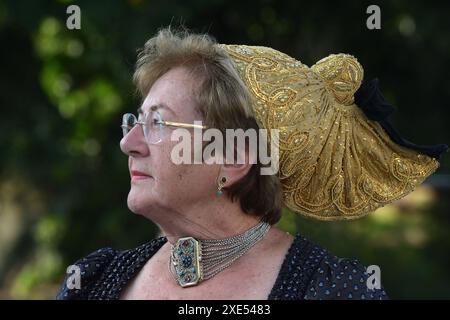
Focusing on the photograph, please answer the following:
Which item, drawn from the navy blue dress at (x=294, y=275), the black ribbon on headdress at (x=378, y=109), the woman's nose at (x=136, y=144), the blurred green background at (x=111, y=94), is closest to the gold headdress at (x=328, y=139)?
the black ribbon on headdress at (x=378, y=109)

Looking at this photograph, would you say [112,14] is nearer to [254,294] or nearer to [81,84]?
[81,84]

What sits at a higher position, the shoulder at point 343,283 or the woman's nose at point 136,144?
the woman's nose at point 136,144

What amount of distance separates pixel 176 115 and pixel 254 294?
0.57 m

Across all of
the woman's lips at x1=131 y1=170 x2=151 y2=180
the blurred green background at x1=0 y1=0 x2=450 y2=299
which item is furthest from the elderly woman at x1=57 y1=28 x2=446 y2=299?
the blurred green background at x1=0 y1=0 x2=450 y2=299

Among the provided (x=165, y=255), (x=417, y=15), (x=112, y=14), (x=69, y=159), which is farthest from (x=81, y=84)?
(x=165, y=255)

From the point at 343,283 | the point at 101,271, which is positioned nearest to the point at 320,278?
the point at 343,283

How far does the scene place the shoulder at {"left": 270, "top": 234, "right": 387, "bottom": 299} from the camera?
2.37 meters

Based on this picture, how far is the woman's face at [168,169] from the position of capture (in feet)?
8.07

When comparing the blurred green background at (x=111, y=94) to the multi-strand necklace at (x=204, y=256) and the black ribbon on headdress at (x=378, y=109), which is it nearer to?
the black ribbon on headdress at (x=378, y=109)

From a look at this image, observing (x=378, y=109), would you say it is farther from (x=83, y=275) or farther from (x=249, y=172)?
(x=83, y=275)

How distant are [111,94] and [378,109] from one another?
4.02 m

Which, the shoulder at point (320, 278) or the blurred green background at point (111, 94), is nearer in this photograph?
the shoulder at point (320, 278)

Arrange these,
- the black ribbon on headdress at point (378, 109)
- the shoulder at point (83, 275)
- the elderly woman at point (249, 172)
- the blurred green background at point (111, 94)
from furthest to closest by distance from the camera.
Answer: the blurred green background at point (111, 94) < the shoulder at point (83, 275) < the black ribbon on headdress at point (378, 109) < the elderly woman at point (249, 172)

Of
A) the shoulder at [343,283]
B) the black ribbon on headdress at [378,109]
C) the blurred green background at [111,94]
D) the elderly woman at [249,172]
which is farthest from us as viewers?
the blurred green background at [111,94]
